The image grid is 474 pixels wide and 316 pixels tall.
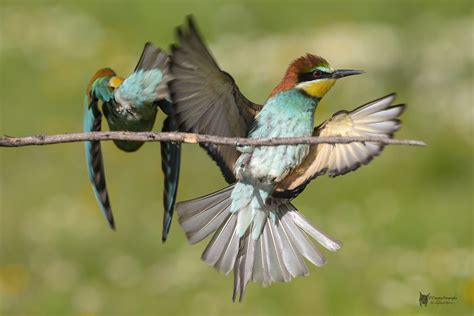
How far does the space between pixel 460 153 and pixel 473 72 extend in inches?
35.9

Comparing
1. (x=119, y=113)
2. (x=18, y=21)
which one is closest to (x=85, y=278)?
(x=119, y=113)

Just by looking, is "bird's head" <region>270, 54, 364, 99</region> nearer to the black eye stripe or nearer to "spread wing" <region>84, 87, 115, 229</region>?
the black eye stripe

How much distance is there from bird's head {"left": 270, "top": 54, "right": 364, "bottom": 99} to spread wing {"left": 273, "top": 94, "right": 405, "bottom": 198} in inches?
3.4

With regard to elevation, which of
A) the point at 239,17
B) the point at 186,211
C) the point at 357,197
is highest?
the point at 239,17

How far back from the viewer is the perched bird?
2.59m

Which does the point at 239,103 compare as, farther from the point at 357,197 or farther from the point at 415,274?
the point at 357,197

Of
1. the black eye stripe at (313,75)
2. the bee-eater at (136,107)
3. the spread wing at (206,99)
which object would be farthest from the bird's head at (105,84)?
the black eye stripe at (313,75)

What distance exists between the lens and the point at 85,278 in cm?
445

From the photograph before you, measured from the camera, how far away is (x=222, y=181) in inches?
204

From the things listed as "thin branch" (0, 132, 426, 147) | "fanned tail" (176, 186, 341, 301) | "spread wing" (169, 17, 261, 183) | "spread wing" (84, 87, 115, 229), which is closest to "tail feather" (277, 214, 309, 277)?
"fanned tail" (176, 186, 341, 301)

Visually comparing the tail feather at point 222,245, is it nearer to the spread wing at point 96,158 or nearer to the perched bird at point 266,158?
the perched bird at point 266,158

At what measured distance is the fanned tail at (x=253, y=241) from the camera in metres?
2.79

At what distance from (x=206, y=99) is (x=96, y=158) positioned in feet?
2.07

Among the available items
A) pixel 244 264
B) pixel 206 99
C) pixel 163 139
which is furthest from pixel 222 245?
pixel 163 139
